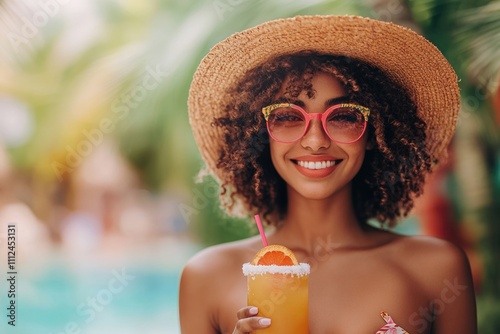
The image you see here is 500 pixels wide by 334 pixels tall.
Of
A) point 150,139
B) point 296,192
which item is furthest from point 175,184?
point 296,192

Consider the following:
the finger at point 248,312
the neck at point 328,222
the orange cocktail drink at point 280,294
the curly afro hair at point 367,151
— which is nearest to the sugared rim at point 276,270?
the orange cocktail drink at point 280,294

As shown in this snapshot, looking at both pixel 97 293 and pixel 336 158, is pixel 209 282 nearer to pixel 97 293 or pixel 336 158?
pixel 97 293

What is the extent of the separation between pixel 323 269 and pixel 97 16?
1405 millimetres

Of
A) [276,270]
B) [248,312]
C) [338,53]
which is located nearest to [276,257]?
[276,270]

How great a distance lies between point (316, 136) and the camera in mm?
2766

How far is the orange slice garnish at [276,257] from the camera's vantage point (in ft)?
7.98

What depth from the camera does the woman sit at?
2789 millimetres

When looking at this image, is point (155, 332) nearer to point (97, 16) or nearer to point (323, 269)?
point (323, 269)

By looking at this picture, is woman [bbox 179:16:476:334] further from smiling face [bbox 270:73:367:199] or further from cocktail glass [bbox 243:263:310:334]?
cocktail glass [bbox 243:263:310:334]

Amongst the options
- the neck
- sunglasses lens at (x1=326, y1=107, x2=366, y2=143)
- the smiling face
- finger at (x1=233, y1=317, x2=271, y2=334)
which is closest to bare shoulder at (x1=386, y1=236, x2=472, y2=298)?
the neck

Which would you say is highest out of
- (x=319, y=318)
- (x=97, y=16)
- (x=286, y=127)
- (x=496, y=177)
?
(x=97, y=16)

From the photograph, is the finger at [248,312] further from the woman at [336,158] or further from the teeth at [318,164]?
the teeth at [318,164]

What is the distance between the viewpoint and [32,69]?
3.25 metres

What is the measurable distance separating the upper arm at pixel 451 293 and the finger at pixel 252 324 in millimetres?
744
